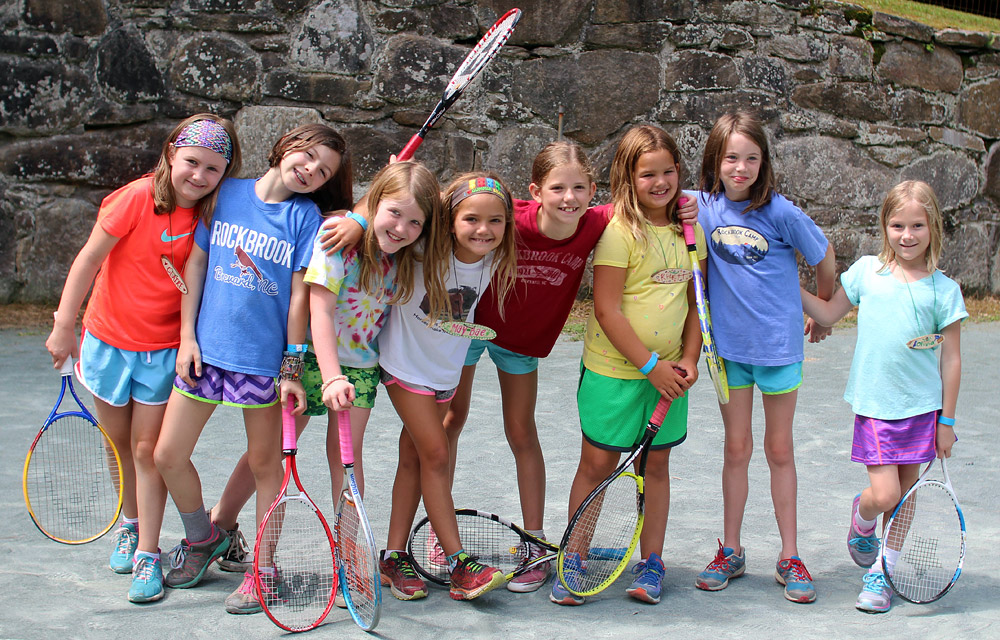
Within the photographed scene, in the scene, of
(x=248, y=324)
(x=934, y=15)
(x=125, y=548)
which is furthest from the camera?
(x=934, y=15)

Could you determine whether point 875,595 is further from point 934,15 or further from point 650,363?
point 934,15

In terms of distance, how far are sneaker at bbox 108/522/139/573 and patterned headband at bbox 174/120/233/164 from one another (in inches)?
50.3

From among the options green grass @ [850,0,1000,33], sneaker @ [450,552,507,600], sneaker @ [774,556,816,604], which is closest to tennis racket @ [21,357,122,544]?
sneaker @ [450,552,507,600]

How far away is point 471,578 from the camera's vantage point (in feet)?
9.52

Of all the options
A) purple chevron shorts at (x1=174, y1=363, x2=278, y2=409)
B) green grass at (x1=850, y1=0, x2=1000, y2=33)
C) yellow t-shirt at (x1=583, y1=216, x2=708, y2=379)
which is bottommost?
purple chevron shorts at (x1=174, y1=363, x2=278, y2=409)

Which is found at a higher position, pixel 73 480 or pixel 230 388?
pixel 230 388

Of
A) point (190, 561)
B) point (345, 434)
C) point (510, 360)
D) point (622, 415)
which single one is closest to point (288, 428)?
point (345, 434)

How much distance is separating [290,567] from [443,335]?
34.5 inches

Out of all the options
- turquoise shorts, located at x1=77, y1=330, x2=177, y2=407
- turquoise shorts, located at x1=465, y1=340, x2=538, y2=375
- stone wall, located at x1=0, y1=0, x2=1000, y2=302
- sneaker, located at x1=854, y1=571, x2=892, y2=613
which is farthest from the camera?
stone wall, located at x1=0, y1=0, x2=1000, y2=302

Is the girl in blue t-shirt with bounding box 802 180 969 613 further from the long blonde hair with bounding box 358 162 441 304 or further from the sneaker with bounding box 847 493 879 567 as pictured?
the long blonde hair with bounding box 358 162 441 304

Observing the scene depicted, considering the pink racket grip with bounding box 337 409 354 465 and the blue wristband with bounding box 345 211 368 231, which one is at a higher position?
the blue wristband with bounding box 345 211 368 231

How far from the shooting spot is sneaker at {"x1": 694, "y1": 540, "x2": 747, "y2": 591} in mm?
3072

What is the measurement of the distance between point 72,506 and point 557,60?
16.0 ft

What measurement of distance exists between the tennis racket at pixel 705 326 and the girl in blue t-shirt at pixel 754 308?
102 mm
